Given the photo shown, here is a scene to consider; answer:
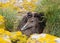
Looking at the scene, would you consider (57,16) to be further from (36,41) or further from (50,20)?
(36,41)

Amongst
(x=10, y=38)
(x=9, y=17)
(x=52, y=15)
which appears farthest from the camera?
(x=9, y=17)

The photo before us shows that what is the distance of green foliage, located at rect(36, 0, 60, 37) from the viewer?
5.64 metres

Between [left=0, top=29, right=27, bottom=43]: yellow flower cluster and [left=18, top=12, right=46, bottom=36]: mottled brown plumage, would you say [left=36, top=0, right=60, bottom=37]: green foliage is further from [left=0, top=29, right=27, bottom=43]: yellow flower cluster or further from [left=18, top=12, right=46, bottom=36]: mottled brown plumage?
[left=0, top=29, right=27, bottom=43]: yellow flower cluster

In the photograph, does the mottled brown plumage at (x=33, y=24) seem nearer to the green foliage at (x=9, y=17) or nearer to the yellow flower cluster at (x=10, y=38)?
the green foliage at (x=9, y=17)

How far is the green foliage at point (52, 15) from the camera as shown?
564cm

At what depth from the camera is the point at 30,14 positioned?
241 inches

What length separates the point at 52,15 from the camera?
5.82 metres

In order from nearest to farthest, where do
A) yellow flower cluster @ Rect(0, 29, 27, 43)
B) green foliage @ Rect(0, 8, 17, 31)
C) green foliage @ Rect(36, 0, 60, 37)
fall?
yellow flower cluster @ Rect(0, 29, 27, 43), green foliage @ Rect(36, 0, 60, 37), green foliage @ Rect(0, 8, 17, 31)

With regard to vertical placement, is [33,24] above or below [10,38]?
below

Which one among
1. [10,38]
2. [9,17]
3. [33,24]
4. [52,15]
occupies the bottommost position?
[9,17]

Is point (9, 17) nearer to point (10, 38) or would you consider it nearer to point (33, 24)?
point (33, 24)

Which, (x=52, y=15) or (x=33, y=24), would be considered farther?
(x=33, y=24)

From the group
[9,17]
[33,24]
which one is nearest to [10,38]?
[33,24]

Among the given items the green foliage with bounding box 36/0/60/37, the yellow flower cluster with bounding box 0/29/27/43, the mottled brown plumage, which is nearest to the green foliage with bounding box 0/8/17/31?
the mottled brown plumage
